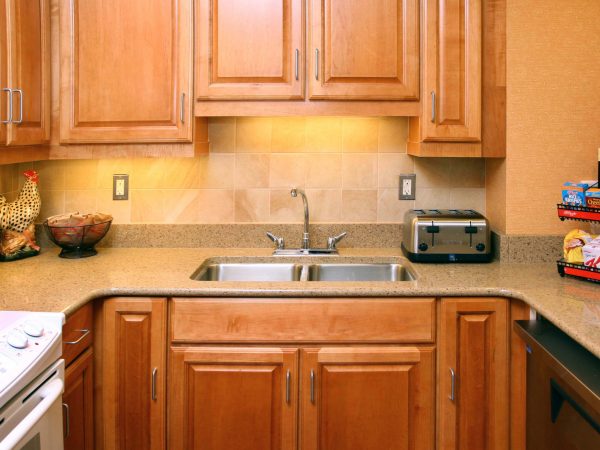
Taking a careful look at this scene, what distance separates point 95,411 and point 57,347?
537mm

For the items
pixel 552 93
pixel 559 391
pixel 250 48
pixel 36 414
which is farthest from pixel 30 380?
pixel 552 93

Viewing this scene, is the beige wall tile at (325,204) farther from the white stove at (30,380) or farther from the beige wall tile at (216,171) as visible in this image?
the white stove at (30,380)

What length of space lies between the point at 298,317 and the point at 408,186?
96 centimetres

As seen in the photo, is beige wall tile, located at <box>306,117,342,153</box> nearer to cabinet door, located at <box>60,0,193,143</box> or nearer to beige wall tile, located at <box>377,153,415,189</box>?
beige wall tile, located at <box>377,153,415,189</box>

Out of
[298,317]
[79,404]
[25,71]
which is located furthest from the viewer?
[25,71]

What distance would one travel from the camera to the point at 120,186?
9.52 feet

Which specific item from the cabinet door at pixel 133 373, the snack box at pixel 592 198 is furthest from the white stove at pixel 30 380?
the snack box at pixel 592 198

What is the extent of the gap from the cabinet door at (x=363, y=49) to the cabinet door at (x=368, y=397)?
967 mm

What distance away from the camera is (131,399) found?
2.23 m

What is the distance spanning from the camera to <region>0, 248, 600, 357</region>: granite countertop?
77.2 inches

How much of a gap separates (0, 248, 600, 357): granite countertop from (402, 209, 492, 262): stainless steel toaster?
0.04 meters

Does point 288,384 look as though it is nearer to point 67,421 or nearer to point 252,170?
point 67,421

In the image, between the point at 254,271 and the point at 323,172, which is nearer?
the point at 254,271

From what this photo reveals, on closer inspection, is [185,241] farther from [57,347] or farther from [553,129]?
[553,129]
